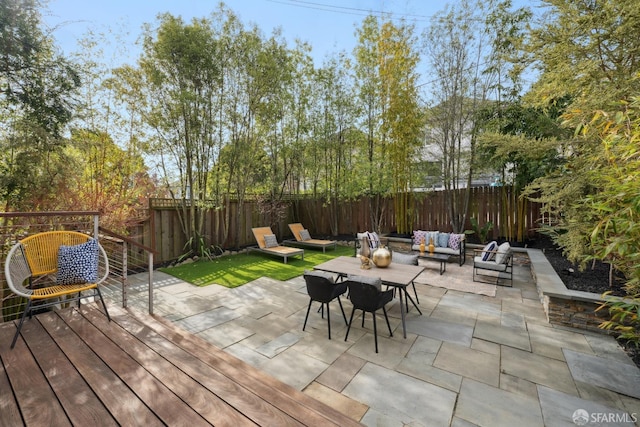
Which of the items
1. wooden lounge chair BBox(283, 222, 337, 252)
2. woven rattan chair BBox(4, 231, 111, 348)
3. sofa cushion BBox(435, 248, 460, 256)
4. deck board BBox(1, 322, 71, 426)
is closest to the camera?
deck board BBox(1, 322, 71, 426)

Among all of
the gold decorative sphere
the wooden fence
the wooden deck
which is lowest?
the wooden deck

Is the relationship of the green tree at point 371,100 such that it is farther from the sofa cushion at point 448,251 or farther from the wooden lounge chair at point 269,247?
the wooden lounge chair at point 269,247

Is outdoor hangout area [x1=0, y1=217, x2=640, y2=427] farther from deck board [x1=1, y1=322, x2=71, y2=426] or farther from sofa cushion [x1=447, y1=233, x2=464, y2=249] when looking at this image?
sofa cushion [x1=447, y1=233, x2=464, y2=249]

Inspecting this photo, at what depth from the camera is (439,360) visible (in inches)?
93.2

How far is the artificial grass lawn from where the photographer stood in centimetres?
473

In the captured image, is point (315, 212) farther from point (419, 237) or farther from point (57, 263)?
point (57, 263)

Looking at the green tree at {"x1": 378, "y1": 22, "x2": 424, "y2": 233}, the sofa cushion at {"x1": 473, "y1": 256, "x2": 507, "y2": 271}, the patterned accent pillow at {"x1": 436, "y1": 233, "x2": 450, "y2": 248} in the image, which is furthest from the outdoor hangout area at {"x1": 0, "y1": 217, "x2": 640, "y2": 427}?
the green tree at {"x1": 378, "y1": 22, "x2": 424, "y2": 233}

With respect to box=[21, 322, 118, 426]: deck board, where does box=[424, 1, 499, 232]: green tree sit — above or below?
above

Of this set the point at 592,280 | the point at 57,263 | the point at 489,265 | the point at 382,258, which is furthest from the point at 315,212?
the point at 57,263

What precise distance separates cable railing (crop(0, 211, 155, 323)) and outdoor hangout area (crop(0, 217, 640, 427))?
0.55ft

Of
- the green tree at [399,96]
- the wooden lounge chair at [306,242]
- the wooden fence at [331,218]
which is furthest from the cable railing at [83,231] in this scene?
the green tree at [399,96]

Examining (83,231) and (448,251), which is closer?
(83,231)

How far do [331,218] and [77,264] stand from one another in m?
7.24

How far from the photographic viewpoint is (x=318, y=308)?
139 inches
